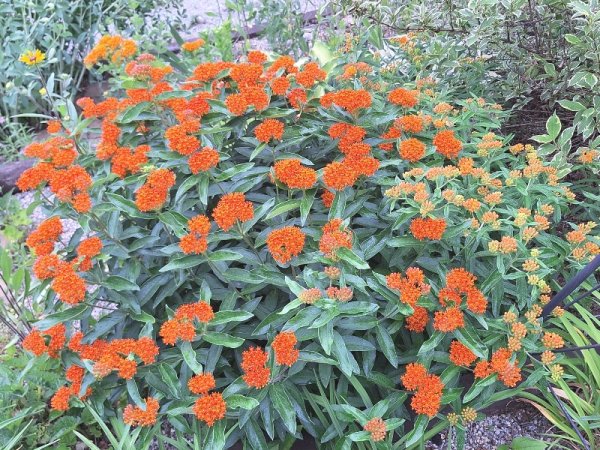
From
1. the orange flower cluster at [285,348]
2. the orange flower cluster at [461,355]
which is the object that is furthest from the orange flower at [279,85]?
the orange flower cluster at [461,355]

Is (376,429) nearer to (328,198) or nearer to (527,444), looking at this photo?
(527,444)

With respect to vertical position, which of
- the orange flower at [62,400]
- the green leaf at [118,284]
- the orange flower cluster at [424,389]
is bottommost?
the orange flower at [62,400]

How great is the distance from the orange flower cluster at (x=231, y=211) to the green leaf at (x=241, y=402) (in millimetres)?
424

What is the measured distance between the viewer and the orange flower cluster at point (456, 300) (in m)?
1.37

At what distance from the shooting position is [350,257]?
1356 millimetres

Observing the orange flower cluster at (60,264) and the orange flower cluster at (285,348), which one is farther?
the orange flower cluster at (60,264)

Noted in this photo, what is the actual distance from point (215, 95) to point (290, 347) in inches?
37.7

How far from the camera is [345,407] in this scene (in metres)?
1.43

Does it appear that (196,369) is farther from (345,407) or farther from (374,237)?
(374,237)

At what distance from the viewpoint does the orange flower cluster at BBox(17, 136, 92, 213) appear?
5.04ft

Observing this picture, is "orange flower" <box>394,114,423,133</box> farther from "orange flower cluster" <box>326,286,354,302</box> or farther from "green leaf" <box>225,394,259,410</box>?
"green leaf" <box>225,394,259,410</box>

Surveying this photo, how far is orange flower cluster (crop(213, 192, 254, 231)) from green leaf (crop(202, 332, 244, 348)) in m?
0.28

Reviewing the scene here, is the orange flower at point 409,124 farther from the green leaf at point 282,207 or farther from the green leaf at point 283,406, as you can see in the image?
the green leaf at point 283,406

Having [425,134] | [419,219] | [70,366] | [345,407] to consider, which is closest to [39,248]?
[70,366]
